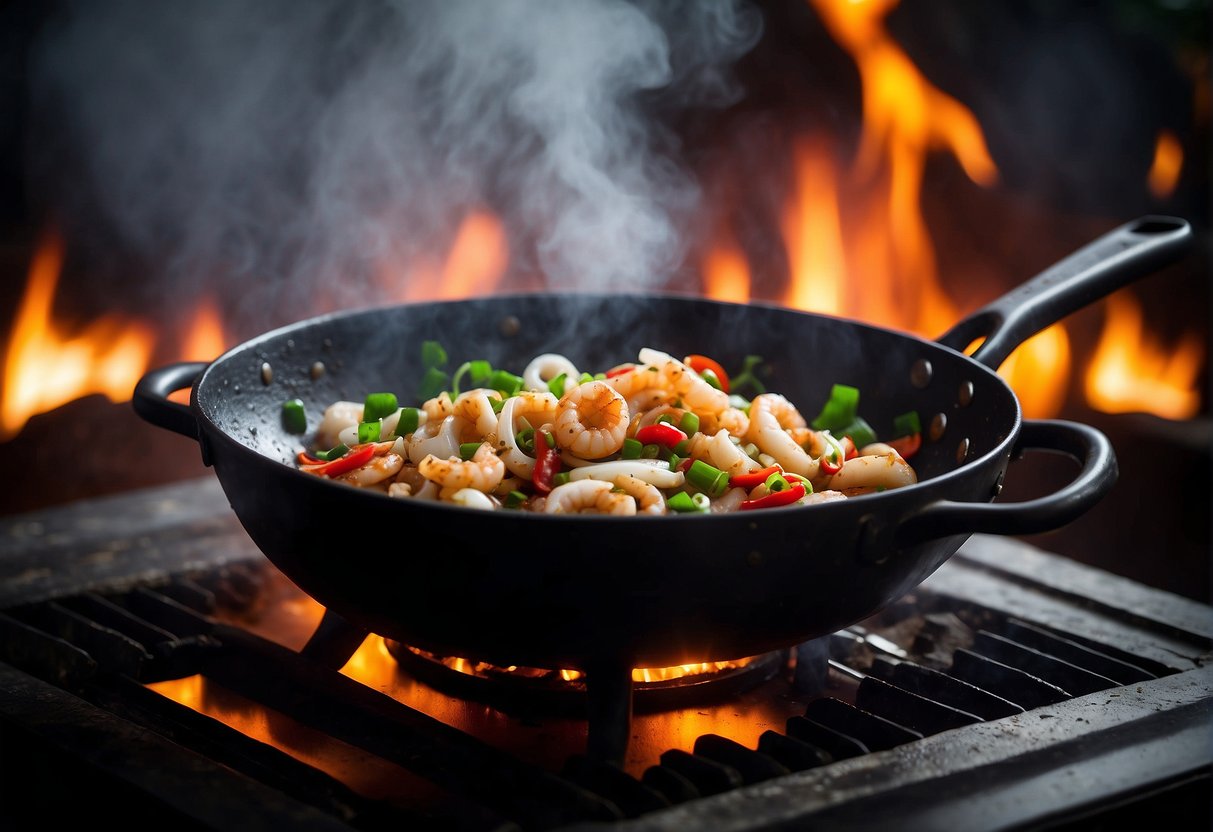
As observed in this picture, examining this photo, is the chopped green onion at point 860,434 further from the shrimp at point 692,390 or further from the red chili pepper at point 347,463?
the red chili pepper at point 347,463

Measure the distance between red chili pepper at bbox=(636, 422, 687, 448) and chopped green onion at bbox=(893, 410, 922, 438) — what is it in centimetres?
56

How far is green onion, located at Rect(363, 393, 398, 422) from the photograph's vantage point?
2.35m

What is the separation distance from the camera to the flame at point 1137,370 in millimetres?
4340

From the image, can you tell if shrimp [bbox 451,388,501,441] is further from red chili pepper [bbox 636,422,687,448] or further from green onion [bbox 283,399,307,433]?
green onion [bbox 283,399,307,433]

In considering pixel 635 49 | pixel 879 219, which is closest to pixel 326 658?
pixel 635 49

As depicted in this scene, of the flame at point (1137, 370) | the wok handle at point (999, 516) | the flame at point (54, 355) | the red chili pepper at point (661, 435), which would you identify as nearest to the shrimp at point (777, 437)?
the red chili pepper at point (661, 435)

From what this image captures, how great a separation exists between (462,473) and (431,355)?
0.82m

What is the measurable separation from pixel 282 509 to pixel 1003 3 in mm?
3292

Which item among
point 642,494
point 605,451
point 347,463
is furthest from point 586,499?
point 347,463

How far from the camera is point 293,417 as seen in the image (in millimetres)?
2477

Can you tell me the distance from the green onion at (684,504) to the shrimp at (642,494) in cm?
2

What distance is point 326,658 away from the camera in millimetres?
2264

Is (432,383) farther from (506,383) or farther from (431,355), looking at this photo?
(506,383)

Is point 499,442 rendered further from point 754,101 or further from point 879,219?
point 879,219
